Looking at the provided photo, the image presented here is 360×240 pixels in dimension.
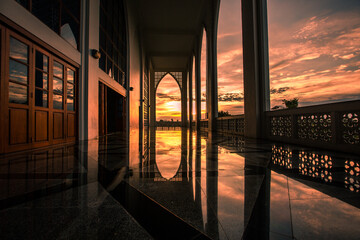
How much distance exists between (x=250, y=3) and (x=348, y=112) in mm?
4626

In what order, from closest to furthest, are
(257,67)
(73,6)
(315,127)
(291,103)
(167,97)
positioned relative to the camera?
(315,127)
(291,103)
(73,6)
(257,67)
(167,97)

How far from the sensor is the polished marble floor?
908 mm

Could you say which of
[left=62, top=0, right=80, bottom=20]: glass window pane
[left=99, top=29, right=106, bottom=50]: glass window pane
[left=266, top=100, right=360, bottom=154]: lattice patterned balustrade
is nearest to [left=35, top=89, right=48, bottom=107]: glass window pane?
[left=62, top=0, right=80, bottom=20]: glass window pane

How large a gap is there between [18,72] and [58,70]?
1.34 m

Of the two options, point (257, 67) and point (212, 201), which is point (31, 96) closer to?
point (212, 201)

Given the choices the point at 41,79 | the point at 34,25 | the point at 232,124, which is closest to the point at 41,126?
the point at 41,79

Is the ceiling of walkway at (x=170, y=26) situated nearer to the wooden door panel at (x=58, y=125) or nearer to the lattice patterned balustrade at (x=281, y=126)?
the lattice patterned balustrade at (x=281, y=126)

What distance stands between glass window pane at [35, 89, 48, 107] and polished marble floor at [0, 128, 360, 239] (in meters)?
2.53

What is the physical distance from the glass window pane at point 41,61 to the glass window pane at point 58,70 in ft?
1.16

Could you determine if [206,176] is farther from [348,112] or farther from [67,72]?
[67,72]

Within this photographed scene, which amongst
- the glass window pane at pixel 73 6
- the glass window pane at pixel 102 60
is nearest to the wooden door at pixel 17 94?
the glass window pane at pixel 73 6

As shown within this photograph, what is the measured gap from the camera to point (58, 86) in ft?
16.0

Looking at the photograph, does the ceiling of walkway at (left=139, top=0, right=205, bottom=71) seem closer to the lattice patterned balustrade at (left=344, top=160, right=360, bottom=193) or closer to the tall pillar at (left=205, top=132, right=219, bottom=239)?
the lattice patterned balustrade at (left=344, top=160, right=360, bottom=193)

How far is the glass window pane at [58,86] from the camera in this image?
4.73m
